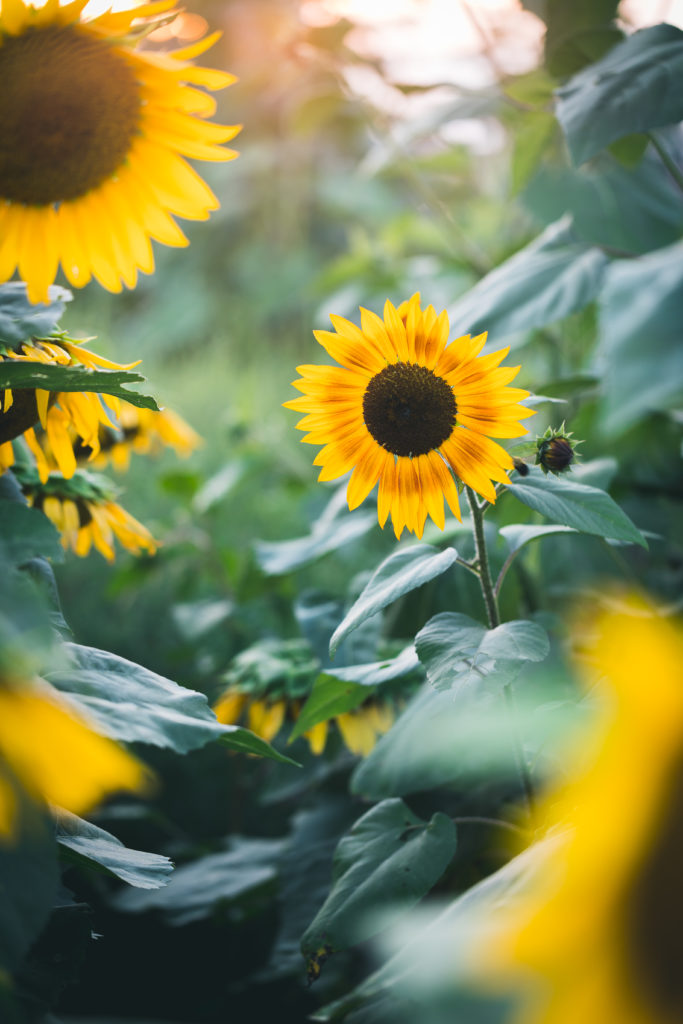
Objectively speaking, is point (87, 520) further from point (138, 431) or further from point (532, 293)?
point (532, 293)

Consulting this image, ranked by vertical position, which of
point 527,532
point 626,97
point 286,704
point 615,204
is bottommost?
point 286,704

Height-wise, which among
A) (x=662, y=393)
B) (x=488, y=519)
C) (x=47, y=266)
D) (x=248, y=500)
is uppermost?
(x=47, y=266)

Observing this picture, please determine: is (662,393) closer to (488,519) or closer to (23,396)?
(488,519)

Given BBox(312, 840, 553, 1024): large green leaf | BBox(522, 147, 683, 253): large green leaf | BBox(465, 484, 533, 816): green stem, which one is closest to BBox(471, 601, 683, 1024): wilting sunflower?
BBox(312, 840, 553, 1024): large green leaf

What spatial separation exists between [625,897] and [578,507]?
24 centimetres

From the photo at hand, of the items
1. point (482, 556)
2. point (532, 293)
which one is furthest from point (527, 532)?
point (532, 293)

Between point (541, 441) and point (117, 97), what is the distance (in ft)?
0.98

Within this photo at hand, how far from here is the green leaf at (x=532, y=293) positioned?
611mm

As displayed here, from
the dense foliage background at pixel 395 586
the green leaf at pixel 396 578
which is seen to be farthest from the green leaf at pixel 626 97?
the green leaf at pixel 396 578

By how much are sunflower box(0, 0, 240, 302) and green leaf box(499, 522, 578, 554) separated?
261 millimetres

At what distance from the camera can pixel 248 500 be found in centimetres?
128

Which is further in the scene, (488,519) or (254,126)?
(254,126)

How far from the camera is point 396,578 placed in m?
0.41

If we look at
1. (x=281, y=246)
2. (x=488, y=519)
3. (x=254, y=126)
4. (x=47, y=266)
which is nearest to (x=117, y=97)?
(x=47, y=266)
